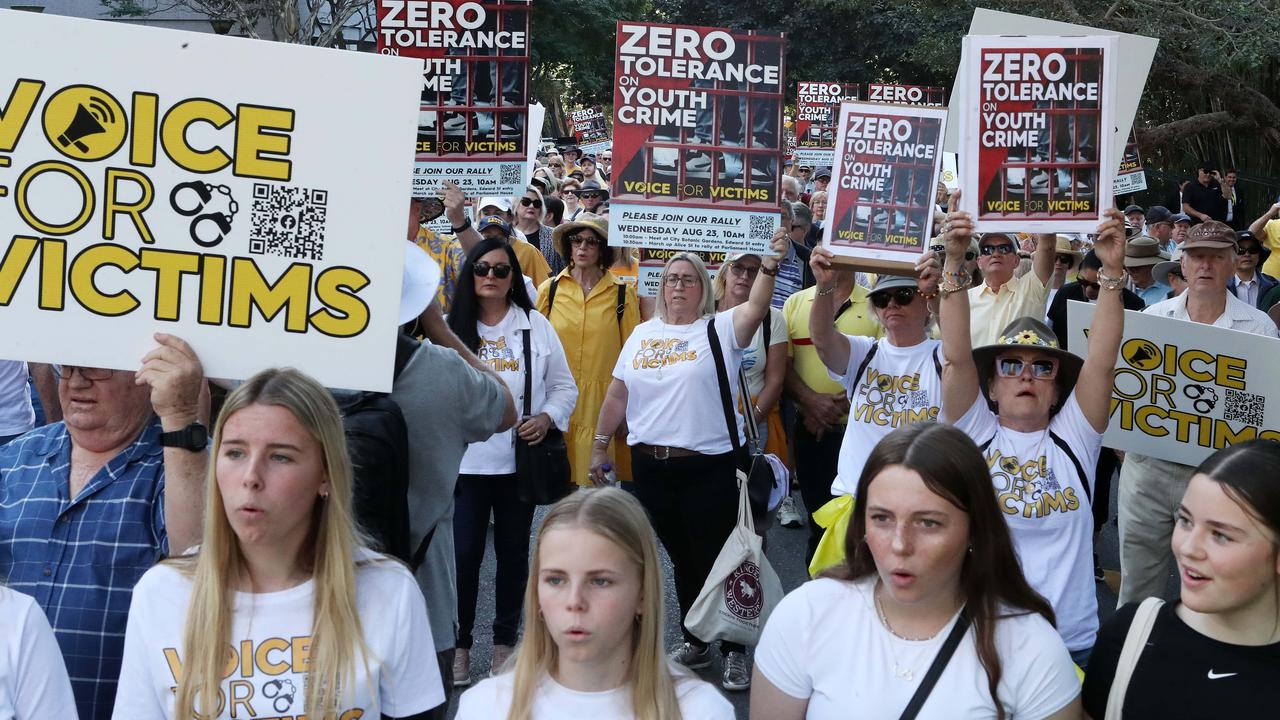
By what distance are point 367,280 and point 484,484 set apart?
298cm

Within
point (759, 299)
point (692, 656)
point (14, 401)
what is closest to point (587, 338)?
point (759, 299)

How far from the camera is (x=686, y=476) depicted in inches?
254

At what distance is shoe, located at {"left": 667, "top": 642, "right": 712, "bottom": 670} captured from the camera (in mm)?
6449

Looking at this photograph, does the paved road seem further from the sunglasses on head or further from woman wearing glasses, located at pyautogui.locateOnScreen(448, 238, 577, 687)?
the sunglasses on head

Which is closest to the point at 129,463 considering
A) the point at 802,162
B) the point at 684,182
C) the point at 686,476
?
the point at 686,476

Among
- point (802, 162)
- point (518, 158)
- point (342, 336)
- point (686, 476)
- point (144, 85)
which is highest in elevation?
point (802, 162)

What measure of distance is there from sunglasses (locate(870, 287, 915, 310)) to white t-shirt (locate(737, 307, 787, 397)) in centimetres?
177

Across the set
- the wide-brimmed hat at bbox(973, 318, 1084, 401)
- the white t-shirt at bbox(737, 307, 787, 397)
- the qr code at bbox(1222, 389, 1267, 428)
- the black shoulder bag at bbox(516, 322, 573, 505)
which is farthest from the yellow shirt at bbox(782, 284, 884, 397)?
the wide-brimmed hat at bbox(973, 318, 1084, 401)

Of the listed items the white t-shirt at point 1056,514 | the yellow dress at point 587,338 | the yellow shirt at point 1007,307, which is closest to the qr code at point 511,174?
the yellow dress at point 587,338

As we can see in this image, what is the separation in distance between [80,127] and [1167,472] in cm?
457

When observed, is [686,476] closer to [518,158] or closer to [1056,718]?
[518,158]

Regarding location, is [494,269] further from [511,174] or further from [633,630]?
[633,630]

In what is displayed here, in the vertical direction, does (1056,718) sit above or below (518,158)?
below

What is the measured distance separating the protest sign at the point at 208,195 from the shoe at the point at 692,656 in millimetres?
3417
